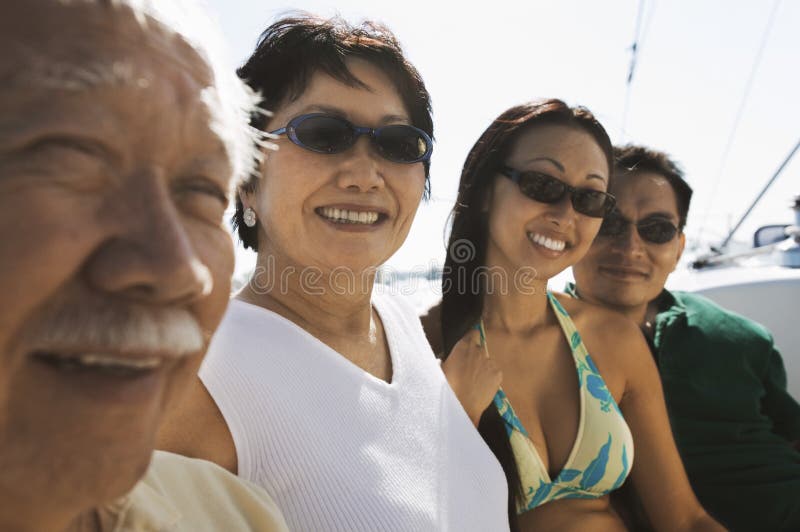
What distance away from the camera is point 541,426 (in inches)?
78.4

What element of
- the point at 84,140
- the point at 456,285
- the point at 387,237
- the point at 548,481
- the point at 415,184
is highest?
the point at 84,140

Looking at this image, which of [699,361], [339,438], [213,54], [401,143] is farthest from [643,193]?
[213,54]

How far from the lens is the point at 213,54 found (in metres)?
0.72

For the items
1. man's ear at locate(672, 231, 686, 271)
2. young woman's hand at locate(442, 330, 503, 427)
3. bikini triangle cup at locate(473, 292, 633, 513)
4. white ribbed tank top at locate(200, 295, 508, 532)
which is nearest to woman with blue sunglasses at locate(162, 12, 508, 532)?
white ribbed tank top at locate(200, 295, 508, 532)

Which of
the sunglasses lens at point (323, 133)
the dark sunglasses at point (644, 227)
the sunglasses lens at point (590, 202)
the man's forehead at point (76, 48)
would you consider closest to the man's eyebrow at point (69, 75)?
the man's forehead at point (76, 48)

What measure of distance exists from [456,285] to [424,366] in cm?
80

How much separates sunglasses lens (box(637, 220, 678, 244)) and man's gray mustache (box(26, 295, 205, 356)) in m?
2.65

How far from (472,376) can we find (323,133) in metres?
1.09

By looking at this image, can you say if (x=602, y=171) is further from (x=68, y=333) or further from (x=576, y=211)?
(x=68, y=333)

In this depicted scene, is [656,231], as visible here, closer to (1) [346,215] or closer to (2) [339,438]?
(1) [346,215]

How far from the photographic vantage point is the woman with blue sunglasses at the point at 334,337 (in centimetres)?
106

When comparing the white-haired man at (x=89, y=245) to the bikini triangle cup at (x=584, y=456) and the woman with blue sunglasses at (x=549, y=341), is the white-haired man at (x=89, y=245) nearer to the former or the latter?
the woman with blue sunglasses at (x=549, y=341)

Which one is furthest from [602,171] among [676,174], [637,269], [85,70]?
[85,70]

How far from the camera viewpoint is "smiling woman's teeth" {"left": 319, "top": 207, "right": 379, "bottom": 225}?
1439 millimetres
